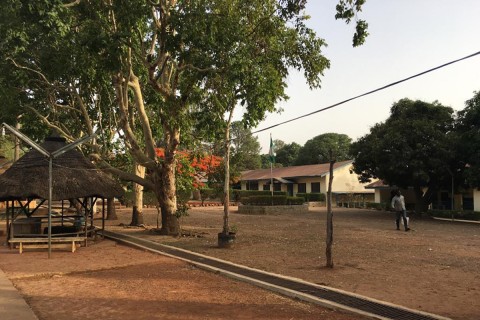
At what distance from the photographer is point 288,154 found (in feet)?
248

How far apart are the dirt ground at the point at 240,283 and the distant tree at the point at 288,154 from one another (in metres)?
58.7

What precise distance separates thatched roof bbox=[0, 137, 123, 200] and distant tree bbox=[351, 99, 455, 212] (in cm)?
1636

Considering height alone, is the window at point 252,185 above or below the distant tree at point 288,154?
below

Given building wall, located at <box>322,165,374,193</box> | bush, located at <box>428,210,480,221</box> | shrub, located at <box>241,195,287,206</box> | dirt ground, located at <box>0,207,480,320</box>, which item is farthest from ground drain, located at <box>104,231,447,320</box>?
building wall, located at <box>322,165,374,193</box>

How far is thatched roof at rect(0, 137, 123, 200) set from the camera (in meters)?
15.4

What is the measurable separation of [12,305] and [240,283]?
13.4 ft

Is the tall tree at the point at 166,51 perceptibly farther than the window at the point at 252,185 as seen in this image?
No

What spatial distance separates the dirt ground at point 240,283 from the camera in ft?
23.1

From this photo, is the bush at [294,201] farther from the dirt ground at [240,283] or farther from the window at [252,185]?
the window at [252,185]

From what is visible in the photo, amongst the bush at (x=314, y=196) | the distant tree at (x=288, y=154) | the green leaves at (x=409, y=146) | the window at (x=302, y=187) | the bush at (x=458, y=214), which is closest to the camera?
the green leaves at (x=409, y=146)

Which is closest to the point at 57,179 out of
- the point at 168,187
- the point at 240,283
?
the point at 168,187

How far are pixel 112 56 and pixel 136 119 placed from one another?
493 inches

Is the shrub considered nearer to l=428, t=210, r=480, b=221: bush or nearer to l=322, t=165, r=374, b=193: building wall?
l=428, t=210, r=480, b=221: bush

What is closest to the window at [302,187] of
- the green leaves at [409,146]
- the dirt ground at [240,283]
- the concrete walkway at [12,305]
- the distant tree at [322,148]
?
the distant tree at [322,148]
